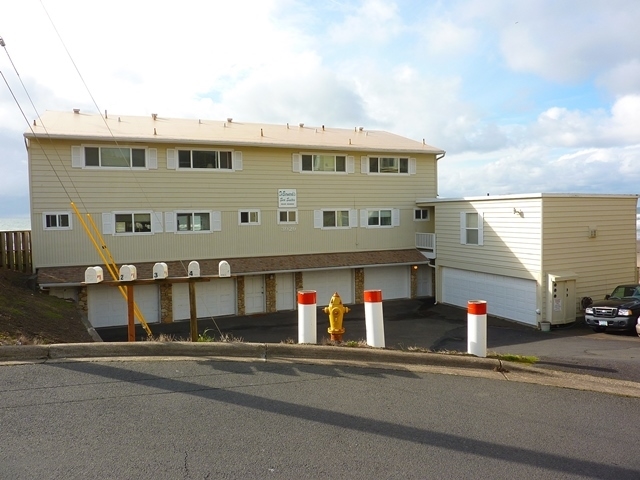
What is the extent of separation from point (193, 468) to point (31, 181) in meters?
18.8

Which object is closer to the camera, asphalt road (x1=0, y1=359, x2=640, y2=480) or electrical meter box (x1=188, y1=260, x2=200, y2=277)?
asphalt road (x1=0, y1=359, x2=640, y2=480)

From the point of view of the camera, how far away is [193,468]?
13.0 feet

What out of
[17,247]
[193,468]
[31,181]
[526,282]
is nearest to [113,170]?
[31,181]

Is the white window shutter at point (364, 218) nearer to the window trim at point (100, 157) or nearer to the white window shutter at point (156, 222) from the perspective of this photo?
the white window shutter at point (156, 222)

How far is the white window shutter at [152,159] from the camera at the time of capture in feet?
68.5

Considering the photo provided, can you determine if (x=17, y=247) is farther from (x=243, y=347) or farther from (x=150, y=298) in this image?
(x=243, y=347)

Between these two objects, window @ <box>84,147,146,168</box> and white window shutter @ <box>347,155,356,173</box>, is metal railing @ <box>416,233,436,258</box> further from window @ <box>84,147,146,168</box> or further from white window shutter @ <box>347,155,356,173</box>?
window @ <box>84,147,146,168</box>

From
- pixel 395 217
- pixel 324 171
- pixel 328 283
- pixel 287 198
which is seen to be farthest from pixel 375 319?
pixel 395 217

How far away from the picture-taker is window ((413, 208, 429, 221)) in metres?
26.5

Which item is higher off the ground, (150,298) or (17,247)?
(17,247)

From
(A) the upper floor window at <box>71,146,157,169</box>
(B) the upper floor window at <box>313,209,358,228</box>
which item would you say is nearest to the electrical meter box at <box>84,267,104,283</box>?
(A) the upper floor window at <box>71,146,157,169</box>

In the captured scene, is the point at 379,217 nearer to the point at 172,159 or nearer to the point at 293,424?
the point at 172,159

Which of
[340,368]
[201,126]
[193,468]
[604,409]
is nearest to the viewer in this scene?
[193,468]

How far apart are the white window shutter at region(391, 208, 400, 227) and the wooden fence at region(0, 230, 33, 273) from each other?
1654cm
